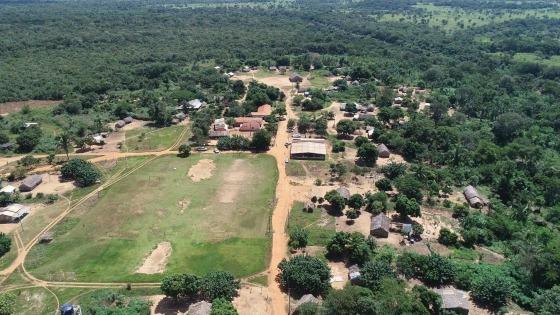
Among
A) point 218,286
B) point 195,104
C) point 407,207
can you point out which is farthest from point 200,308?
point 195,104

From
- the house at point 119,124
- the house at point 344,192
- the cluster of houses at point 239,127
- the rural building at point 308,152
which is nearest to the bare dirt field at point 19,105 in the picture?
the house at point 119,124

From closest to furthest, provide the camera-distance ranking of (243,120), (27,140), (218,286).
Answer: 1. (218,286)
2. (27,140)
3. (243,120)

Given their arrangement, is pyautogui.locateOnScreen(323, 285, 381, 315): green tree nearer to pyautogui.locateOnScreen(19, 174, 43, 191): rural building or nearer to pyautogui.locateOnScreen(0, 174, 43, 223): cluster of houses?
pyautogui.locateOnScreen(0, 174, 43, 223): cluster of houses

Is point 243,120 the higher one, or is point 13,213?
point 243,120

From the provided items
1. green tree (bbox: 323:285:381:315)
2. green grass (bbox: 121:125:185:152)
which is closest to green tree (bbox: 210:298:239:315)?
green tree (bbox: 323:285:381:315)

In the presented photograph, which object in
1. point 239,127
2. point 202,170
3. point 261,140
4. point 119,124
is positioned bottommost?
point 202,170

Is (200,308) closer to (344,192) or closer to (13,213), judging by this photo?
(344,192)

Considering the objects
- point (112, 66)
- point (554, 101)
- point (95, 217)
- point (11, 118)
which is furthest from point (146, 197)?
point (554, 101)
